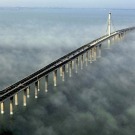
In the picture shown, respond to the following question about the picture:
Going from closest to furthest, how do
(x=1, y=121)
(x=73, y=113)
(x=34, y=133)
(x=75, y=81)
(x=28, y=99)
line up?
(x=34, y=133) → (x=1, y=121) → (x=73, y=113) → (x=28, y=99) → (x=75, y=81)

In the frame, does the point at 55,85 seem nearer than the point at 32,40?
Yes

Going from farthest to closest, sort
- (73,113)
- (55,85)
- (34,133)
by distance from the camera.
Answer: (55,85) < (73,113) < (34,133)

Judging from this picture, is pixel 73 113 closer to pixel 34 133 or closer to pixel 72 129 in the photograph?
pixel 72 129

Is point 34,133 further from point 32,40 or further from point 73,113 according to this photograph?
point 32,40

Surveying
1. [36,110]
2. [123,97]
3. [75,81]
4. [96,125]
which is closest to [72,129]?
[96,125]

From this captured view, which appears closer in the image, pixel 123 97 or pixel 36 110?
pixel 36 110

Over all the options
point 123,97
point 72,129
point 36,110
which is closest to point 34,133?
point 72,129

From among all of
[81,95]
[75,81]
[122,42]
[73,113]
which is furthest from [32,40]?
[73,113]

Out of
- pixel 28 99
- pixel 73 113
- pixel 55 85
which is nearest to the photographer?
pixel 73 113

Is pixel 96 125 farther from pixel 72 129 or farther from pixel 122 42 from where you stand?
pixel 122 42

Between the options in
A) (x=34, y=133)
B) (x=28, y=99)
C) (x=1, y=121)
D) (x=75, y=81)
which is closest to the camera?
(x=34, y=133)
